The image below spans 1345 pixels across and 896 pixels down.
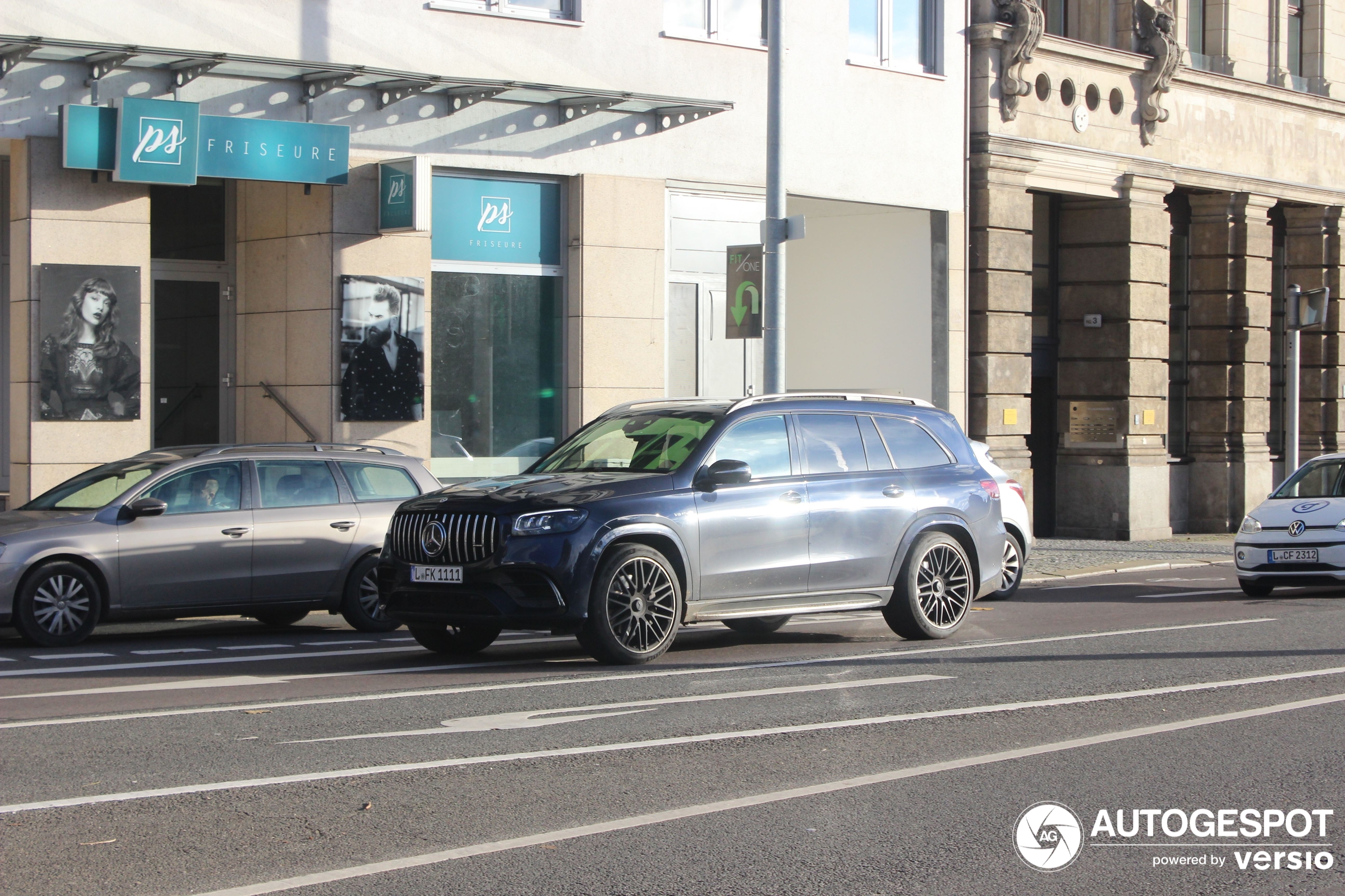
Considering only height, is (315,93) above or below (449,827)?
above

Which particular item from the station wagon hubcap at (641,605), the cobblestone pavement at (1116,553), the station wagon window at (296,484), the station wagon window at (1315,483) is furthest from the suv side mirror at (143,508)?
the station wagon window at (1315,483)

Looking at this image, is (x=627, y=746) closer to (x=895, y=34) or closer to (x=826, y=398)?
(x=826, y=398)

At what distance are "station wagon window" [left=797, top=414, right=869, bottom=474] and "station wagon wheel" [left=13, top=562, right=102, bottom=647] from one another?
5.29 meters

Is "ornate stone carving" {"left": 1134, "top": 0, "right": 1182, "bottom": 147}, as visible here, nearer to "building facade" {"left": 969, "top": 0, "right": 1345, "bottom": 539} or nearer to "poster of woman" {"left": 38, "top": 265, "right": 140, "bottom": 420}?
"building facade" {"left": 969, "top": 0, "right": 1345, "bottom": 539}

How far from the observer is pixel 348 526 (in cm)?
1298

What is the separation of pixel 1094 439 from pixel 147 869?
22745 millimetres

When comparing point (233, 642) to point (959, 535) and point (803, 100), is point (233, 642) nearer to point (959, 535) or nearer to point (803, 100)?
point (959, 535)

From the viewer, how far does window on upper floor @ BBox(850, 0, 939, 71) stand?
22.3m

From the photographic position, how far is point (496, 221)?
19.0m

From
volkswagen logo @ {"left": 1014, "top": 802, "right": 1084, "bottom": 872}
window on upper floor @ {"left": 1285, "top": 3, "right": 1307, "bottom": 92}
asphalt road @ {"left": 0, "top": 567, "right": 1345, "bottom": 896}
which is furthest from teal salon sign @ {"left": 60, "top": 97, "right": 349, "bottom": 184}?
window on upper floor @ {"left": 1285, "top": 3, "right": 1307, "bottom": 92}

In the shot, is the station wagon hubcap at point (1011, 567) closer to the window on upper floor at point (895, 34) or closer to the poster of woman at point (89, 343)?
the window on upper floor at point (895, 34)

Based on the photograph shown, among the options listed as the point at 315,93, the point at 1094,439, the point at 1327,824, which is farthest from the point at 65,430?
the point at 1094,439

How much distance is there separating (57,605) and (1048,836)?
26.6 ft

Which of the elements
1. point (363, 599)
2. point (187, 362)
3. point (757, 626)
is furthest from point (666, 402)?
point (187, 362)
